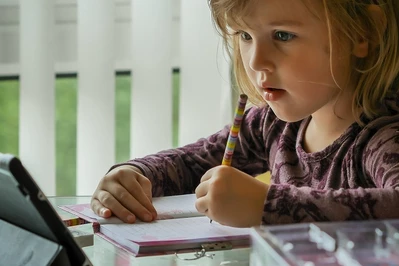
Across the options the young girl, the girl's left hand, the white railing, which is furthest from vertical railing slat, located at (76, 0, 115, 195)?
the girl's left hand

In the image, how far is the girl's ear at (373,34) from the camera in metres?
0.98

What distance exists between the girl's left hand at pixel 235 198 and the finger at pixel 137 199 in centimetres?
12

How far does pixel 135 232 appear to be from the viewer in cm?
89

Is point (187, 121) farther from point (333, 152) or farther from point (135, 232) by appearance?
point (135, 232)

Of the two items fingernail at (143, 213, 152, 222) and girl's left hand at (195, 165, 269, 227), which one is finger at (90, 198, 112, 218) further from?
girl's left hand at (195, 165, 269, 227)

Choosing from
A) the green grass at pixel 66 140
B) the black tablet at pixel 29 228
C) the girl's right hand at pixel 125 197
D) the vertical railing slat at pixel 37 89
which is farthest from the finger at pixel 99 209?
the green grass at pixel 66 140

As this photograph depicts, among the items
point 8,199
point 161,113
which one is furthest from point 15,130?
point 8,199

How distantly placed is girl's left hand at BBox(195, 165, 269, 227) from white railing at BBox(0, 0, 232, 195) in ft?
2.71

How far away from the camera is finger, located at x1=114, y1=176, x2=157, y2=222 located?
3.17ft

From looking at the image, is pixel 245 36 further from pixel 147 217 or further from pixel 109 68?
pixel 109 68

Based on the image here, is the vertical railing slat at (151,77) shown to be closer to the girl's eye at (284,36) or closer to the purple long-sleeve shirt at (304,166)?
the purple long-sleeve shirt at (304,166)

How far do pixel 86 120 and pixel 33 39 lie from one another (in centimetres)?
21

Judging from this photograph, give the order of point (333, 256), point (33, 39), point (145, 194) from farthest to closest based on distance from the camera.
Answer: point (33, 39), point (145, 194), point (333, 256)

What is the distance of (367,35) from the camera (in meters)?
0.99
